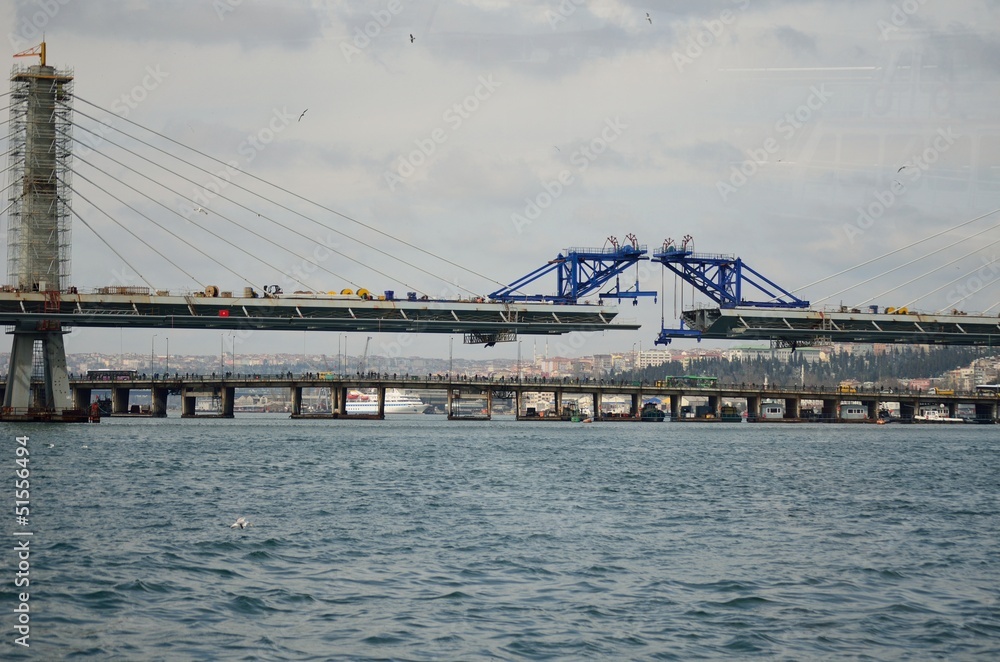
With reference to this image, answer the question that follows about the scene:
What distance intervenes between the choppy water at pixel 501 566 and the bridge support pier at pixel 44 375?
3996 cm

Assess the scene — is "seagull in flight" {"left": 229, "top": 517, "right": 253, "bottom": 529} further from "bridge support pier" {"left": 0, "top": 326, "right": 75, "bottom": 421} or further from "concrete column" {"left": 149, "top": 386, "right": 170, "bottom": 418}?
"concrete column" {"left": 149, "top": 386, "right": 170, "bottom": 418}

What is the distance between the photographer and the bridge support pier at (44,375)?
82.2 meters

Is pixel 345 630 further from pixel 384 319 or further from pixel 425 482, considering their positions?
pixel 384 319

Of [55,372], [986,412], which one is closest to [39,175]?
[55,372]

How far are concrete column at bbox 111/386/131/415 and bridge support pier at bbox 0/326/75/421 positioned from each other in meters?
62.0

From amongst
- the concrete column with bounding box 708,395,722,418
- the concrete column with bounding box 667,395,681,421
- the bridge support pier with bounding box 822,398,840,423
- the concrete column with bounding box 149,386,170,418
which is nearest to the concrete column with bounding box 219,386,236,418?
the concrete column with bounding box 149,386,170,418

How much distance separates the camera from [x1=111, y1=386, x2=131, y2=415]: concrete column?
481 feet

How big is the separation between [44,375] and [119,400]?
65.8 m

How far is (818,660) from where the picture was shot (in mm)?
16516

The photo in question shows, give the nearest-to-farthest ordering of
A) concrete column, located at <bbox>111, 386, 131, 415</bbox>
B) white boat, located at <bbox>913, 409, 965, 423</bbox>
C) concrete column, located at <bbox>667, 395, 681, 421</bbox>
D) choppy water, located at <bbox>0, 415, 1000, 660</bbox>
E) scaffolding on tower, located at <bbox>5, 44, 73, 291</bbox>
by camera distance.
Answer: choppy water, located at <bbox>0, 415, 1000, 660</bbox>
scaffolding on tower, located at <bbox>5, 44, 73, 291</bbox>
concrete column, located at <bbox>111, 386, 131, 415</bbox>
concrete column, located at <bbox>667, 395, 681, 421</bbox>
white boat, located at <bbox>913, 409, 965, 423</bbox>

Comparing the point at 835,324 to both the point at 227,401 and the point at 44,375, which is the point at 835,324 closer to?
the point at 227,401

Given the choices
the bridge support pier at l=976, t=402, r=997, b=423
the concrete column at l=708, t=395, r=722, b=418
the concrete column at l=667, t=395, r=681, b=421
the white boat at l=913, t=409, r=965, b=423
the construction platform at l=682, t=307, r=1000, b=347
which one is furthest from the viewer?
the white boat at l=913, t=409, r=965, b=423

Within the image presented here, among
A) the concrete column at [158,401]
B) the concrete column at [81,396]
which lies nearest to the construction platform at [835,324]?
the concrete column at [158,401]

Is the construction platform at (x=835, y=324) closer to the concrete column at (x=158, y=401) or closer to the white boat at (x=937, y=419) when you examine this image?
the white boat at (x=937, y=419)
